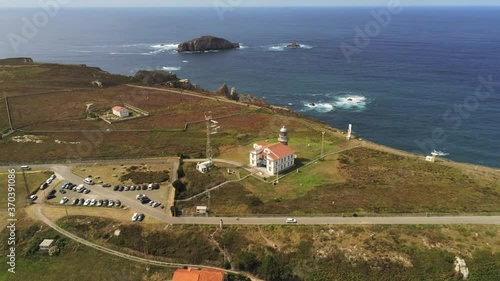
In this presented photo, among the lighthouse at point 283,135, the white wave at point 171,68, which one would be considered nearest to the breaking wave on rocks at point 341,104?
the lighthouse at point 283,135

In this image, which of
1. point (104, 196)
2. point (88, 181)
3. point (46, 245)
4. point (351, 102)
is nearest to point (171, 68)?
point (351, 102)

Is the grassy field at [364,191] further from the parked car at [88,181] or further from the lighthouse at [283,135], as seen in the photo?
the parked car at [88,181]

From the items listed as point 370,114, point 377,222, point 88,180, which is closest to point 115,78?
point 88,180

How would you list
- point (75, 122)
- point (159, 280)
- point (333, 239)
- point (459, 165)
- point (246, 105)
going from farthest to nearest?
point (246, 105) < point (75, 122) < point (459, 165) < point (333, 239) < point (159, 280)

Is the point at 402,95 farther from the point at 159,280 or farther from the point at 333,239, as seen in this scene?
the point at 159,280

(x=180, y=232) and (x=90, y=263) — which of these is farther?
(x=180, y=232)

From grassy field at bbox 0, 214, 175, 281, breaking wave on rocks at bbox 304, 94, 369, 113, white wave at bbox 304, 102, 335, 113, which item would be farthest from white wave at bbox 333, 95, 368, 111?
grassy field at bbox 0, 214, 175, 281

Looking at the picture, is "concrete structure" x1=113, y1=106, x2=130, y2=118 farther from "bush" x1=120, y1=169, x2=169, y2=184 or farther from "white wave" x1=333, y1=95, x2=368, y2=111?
"white wave" x1=333, y1=95, x2=368, y2=111
